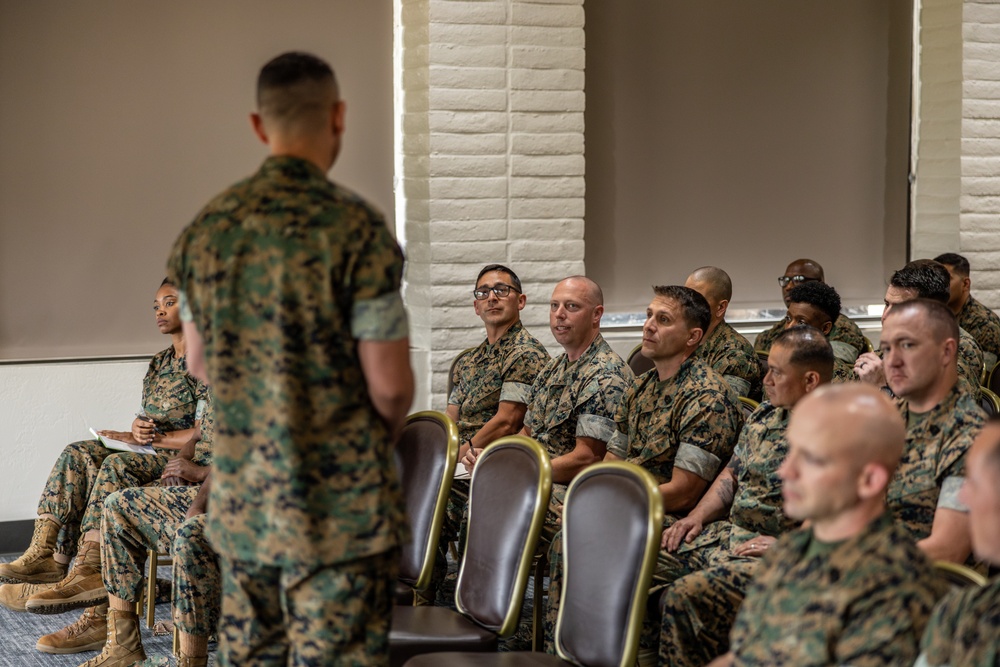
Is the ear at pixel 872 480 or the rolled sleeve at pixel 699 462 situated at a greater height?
the ear at pixel 872 480

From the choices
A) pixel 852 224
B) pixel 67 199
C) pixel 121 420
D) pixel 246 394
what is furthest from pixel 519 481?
pixel 852 224

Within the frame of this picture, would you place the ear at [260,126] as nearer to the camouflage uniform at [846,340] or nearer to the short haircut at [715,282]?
the camouflage uniform at [846,340]

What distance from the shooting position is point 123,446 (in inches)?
165

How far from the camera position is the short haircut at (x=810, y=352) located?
312 centimetres

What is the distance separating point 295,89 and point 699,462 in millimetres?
1881

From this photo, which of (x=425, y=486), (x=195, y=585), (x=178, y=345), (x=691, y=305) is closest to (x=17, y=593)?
(x=178, y=345)

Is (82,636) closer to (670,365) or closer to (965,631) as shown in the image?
(670,365)

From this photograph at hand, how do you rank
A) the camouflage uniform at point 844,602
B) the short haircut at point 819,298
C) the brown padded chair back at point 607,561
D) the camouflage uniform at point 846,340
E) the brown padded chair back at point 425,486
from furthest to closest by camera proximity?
the camouflage uniform at point 846,340 < the short haircut at point 819,298 < the brown padded chair back at point 425,486 < the brown padded chair back at point 607,561 < the camouflage uniform at point 844,602

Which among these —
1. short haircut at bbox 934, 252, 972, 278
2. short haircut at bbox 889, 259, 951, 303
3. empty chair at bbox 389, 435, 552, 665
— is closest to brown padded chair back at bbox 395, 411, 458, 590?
empty chair at bbox 389, 435, 552, 665

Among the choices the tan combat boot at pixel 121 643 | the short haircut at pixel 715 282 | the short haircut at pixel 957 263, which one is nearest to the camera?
the tan combat boot at pixel 121 643

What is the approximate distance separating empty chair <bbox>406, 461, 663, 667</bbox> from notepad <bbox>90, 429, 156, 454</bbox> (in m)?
1.96

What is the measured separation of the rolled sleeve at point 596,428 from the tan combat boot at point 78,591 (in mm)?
1673

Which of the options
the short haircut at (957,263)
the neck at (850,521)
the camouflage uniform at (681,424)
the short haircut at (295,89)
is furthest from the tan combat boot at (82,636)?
the short haircut at (957,263)

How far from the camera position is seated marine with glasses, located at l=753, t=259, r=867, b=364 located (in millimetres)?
4867
